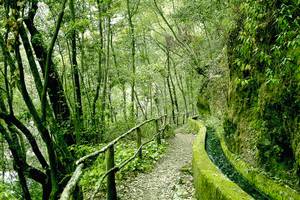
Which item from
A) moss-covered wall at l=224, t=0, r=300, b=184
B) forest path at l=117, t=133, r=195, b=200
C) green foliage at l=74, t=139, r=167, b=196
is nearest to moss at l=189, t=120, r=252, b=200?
forest path at l=117, t=133, r=195, b=200

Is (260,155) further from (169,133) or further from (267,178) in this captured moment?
(169,133)

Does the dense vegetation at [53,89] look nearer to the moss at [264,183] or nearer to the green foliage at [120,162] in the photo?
the green foliage at [120,162]

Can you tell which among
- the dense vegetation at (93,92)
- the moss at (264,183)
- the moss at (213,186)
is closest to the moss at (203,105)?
the dense vegetation at (93,92)

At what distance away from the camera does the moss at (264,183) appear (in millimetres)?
5992

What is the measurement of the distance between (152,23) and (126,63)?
600 cm

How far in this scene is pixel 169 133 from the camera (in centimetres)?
1639

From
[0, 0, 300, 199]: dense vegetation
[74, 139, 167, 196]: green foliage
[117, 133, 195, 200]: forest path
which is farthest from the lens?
[74, 139, 167, 196]: green foliage

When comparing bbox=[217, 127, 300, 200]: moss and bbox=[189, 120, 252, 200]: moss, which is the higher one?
bbox=[189, 120, 252, 200]: moss

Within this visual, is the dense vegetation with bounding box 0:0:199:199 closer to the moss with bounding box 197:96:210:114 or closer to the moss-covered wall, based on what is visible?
the moss with bounding box 197:96:210:114

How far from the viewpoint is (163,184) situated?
816cm

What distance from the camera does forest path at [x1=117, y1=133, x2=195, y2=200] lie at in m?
7.22

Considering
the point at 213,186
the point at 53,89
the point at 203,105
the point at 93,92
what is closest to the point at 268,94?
the point at 213,186

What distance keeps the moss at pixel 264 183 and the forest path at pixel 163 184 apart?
4.24ft

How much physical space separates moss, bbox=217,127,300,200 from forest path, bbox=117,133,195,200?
4.24 ft
